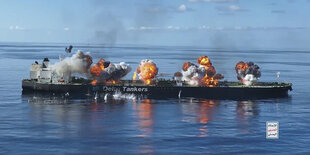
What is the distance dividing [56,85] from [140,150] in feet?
298

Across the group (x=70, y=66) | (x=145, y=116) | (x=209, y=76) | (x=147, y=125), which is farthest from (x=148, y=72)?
(x=147, y=125)

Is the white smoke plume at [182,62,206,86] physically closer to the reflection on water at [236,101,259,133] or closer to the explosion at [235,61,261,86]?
the explosion at [235,61,261,86]

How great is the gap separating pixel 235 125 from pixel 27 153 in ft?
168

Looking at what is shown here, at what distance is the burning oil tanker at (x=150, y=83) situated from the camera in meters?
163

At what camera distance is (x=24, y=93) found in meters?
168

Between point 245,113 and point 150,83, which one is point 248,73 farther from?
point 245,113

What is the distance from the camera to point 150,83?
6752 inches

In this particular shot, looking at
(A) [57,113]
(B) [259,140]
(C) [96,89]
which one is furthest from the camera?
(C) [96,89]

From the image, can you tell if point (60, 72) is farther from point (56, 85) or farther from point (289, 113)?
point (289, 113)

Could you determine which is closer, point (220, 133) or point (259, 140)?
point (259, 140)

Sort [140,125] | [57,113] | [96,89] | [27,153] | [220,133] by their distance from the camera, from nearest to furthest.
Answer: [27,153] < [220,133] < [140,125] < [57,113] < [96,89]

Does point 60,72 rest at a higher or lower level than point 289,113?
higher

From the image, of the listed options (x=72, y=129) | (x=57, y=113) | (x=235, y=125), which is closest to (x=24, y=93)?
(x=57, y=113)

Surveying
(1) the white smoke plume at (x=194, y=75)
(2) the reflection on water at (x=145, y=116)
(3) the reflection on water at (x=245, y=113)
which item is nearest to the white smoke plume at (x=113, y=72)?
(2) the reflection on water at (x=145, y=116)
